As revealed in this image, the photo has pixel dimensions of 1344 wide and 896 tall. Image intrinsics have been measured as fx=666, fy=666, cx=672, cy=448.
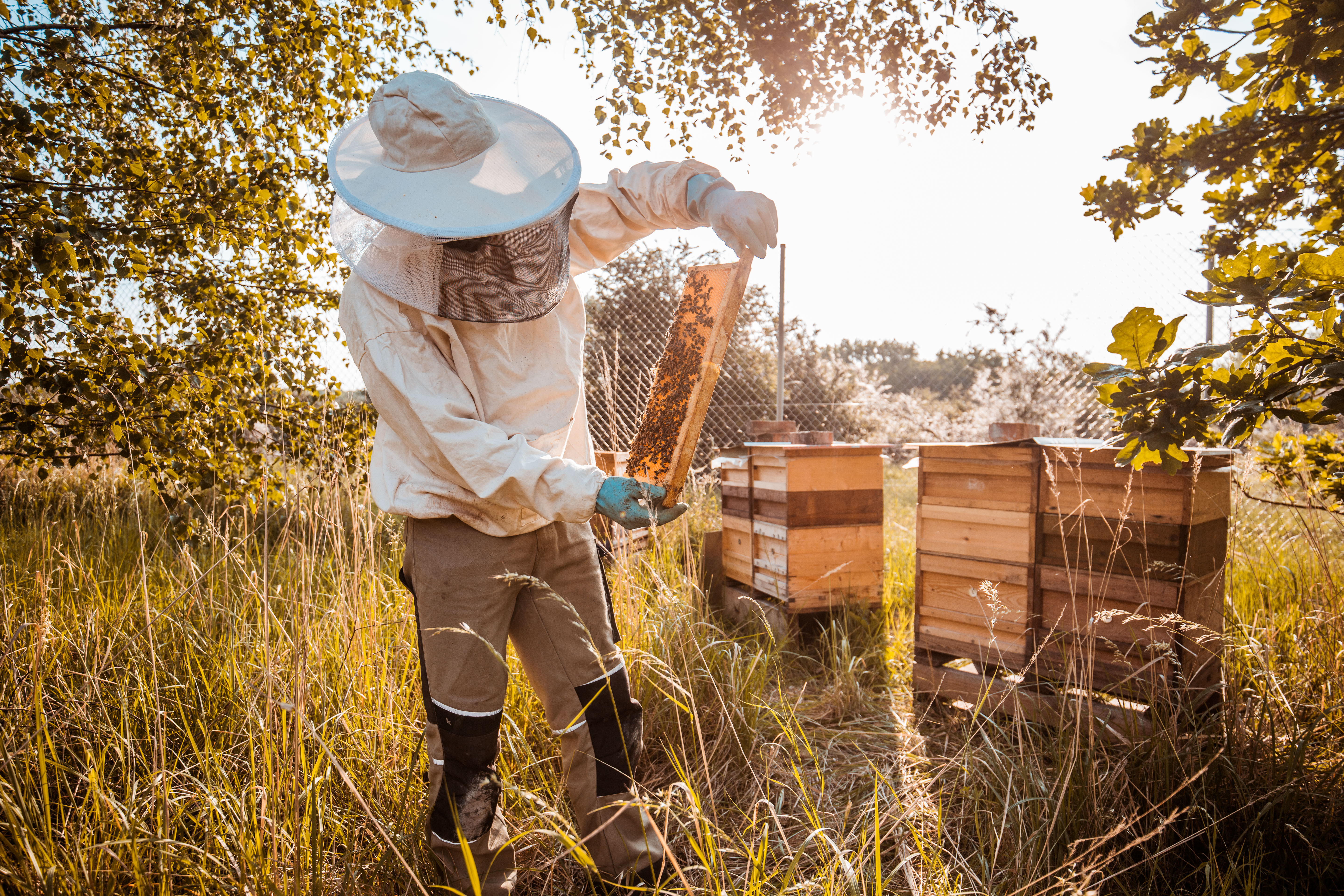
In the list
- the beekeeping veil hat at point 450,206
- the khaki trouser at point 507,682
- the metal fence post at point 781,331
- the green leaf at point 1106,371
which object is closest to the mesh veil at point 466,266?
the beekeeping veil hat at point 450,206

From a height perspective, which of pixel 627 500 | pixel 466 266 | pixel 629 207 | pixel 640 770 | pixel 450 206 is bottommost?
pixel 640 770

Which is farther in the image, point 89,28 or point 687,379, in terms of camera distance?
point 89,28

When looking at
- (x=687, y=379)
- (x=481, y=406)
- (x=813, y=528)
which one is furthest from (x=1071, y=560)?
(x=481, y=406)

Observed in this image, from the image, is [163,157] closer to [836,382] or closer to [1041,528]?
[1041,528]

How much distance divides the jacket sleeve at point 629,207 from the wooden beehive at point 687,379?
0.70 feet

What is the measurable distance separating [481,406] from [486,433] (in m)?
0.22

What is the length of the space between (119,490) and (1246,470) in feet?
24.4

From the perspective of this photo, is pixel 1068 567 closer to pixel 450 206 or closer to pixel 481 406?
pixel 481 406

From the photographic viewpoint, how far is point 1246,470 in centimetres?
306

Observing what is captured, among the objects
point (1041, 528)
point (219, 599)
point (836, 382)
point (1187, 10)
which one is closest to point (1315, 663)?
point (1041, 528)

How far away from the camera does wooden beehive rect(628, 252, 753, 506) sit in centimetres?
184

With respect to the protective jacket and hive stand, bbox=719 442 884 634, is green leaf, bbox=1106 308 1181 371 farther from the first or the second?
hive stand, bbox=719 442 884 634

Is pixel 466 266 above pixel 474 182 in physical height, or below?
below

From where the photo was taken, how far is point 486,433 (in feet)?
5.05
